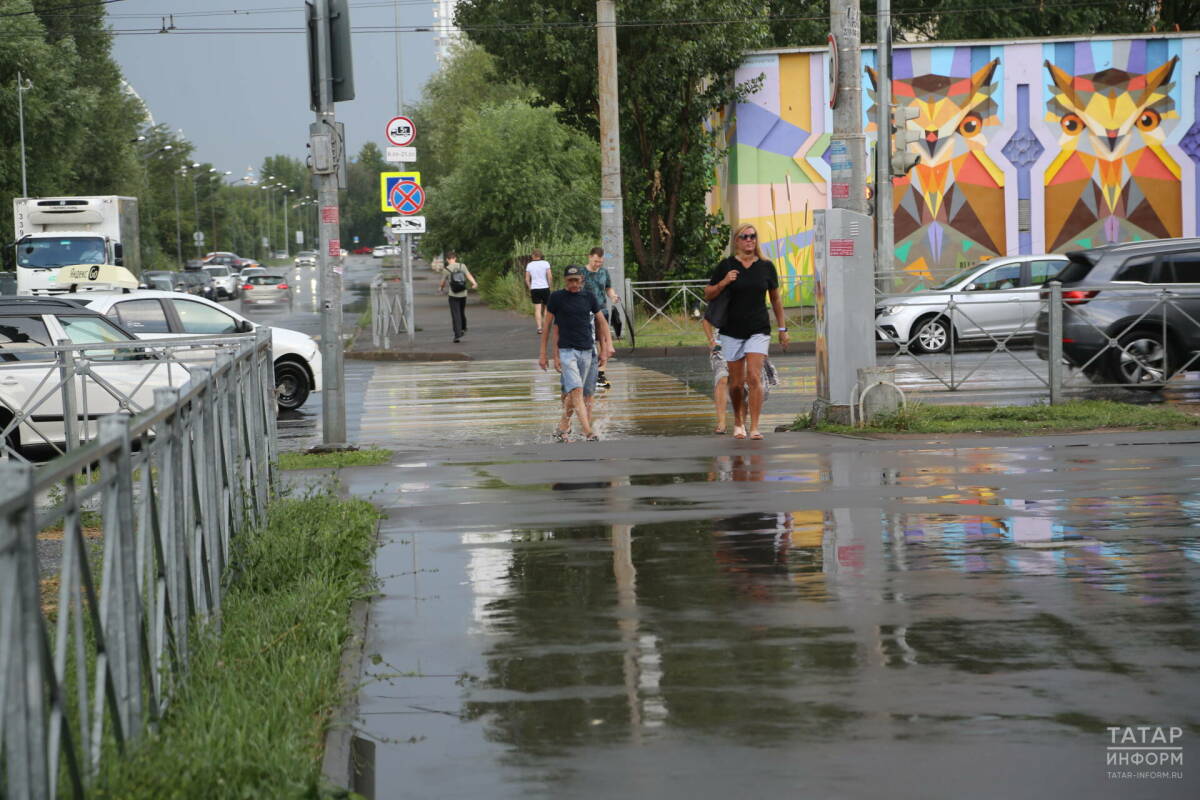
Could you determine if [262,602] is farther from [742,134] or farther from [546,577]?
[742,134]

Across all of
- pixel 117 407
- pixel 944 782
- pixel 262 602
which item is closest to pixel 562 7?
pixel 117 407

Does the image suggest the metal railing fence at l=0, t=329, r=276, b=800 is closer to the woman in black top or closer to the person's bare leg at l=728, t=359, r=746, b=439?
the woman in black top

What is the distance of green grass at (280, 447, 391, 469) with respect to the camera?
13195mm

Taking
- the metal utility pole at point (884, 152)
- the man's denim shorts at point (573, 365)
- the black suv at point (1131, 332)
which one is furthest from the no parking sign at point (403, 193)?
the man's denim shorts at point (573, 365)

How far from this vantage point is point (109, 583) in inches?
167

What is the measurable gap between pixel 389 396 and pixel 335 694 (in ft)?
51.2

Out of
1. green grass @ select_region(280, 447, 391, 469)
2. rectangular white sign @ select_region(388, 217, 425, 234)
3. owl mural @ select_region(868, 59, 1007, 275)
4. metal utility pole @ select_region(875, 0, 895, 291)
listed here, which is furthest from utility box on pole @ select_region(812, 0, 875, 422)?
owl mural @ select_region(868, 59, 1007, 275)

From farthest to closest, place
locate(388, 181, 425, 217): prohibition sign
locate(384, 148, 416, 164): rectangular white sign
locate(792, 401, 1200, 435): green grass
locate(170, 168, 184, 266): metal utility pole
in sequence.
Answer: locate(170, 168, 184, 266): metal utility pole
locate(388, 181, 425, 217): prohibition sign
locate(384, 148, 416, 164): rectangular white sign
locate(792, 401, 1200, 435): green grass

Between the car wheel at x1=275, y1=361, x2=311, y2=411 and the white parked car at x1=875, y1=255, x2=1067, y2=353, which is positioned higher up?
the white parked car at x1=875, y1=255, x2=1067, y2=353

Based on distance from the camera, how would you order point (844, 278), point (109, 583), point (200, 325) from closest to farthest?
point (109, 583)
point (844, 278)
point (200, 325)

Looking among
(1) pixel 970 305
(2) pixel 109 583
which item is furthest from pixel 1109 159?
(2) pixel 109 583

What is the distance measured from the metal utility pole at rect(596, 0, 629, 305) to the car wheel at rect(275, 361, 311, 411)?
459 inches

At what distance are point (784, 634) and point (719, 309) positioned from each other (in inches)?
309

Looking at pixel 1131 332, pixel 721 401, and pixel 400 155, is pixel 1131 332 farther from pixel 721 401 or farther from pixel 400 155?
pixel 400 155
